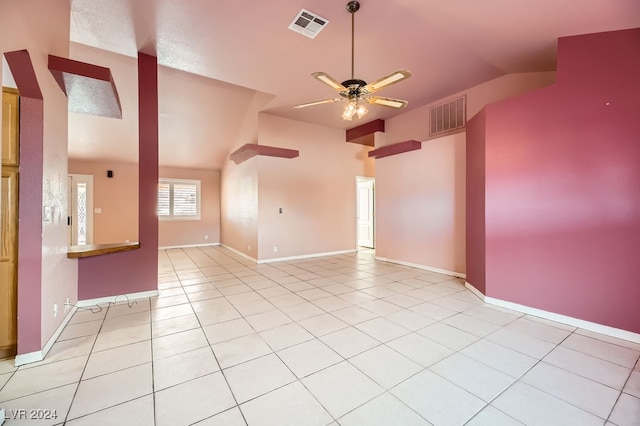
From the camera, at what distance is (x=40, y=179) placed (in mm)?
2090

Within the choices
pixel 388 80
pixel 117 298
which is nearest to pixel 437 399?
pixel 388 80

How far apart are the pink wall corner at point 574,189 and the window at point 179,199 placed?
8130 millimetres

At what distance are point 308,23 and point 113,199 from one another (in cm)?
759

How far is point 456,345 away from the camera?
2.34 meters

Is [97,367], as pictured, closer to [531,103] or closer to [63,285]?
[63,285]

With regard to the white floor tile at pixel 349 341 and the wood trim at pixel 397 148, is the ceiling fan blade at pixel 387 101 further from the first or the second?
the white floor tile at pixel 349 341

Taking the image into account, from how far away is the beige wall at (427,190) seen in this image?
4.46 meters

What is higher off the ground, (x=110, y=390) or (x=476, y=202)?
(x=476, y=202)

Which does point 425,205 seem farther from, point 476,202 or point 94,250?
point 94,250

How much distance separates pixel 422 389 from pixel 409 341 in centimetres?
65

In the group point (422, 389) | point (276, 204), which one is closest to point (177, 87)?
point (276, 204)

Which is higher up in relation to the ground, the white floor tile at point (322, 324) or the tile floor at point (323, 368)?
the white floor tile at point (322, 324)

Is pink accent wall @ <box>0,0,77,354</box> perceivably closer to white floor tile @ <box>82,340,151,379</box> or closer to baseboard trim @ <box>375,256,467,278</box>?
white floor tile @ <box>82,340,151,379</box>

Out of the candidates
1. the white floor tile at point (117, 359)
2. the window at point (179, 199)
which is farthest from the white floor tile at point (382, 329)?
the window at point (179, 199)
